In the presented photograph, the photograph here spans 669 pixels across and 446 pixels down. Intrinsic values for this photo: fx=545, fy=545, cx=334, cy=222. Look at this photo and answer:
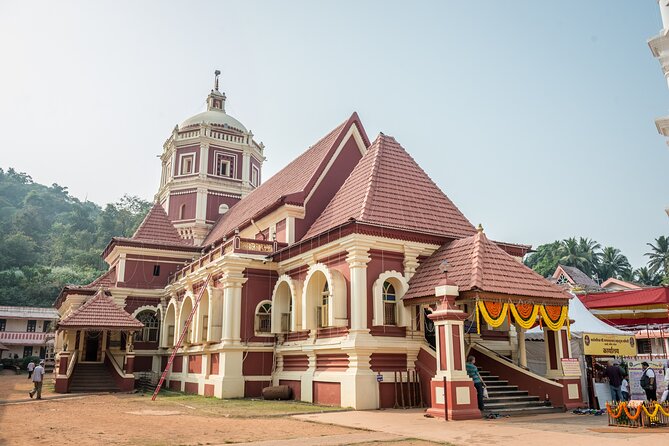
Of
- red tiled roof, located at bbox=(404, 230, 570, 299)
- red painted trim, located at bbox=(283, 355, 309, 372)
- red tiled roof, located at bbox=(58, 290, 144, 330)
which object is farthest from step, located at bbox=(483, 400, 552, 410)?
red tiled roof, located at bbox=(58, 290, 144, 330)

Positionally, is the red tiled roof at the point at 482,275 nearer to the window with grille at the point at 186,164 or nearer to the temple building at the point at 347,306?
the temple building at the point at 347,306

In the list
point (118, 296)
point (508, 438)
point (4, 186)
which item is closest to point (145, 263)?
point (118, 296)

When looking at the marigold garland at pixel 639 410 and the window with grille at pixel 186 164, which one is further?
the window with grille at pixel 186 164

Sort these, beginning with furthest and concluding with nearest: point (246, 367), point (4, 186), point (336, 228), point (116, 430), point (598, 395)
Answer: point (4, 186), point (246, 367), point (336, 228), point (598, 395), point (116, 430)

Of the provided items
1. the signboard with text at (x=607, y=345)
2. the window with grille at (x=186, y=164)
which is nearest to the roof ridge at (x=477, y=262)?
the signboard with text at (x=607, y=345)

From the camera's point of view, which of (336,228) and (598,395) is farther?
(336,228)

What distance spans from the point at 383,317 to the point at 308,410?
3.23 meters

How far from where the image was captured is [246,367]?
18.6 meters

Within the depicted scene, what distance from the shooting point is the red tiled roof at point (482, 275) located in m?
13.5

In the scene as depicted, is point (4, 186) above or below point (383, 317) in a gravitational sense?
above

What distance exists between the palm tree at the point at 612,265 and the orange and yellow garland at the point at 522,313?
200 ft

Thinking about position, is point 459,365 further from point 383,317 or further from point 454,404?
point 383,317

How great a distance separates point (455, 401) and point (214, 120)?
2697 cm

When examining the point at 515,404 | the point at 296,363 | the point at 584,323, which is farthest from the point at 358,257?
the point at 584,323
